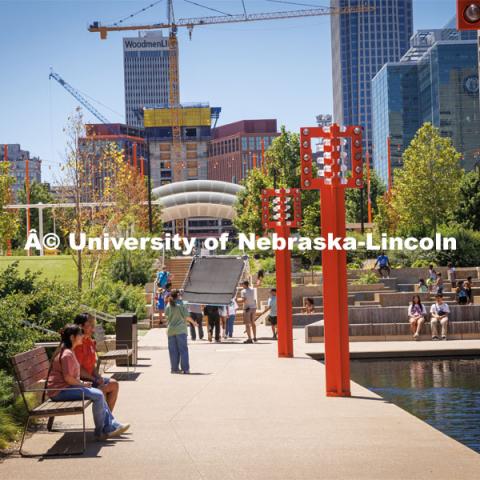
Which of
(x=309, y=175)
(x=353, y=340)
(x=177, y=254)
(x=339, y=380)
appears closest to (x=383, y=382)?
(x=339, y=380)

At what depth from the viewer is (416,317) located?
24750 mm

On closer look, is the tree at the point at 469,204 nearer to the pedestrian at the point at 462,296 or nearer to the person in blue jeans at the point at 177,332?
the pedestrian at the point at 462,296

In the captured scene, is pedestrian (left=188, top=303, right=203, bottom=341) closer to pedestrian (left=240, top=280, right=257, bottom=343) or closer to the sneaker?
pedestrian (left=240, top=280, right=257, bottom=343)

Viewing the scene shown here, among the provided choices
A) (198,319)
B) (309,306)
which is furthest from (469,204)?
(198,319)

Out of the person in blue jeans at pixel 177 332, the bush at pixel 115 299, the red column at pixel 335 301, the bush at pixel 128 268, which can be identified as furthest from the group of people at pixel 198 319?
the bush at pixel 128 268

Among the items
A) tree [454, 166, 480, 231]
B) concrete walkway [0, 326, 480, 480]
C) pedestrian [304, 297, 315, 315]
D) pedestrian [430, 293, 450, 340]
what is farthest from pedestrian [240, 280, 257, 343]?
tree [454, 166, 480, 231]

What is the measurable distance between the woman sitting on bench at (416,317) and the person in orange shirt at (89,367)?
14572 millimetres

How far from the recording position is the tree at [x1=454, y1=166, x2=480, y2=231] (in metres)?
56.8

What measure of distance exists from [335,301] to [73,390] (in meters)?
4.89

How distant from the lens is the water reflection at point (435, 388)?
12188mm

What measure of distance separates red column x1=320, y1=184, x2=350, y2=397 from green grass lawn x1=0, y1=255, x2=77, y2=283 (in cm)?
3535

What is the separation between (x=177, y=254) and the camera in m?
62.5

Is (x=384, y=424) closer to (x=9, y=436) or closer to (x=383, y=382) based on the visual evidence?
(x=9, y=436)

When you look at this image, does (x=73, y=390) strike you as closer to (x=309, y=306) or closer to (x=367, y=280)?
(x=309, y=306)
